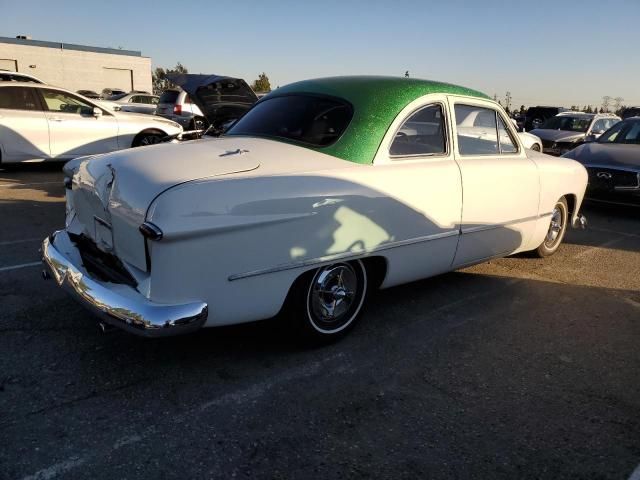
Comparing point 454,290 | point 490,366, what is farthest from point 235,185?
point 454,290

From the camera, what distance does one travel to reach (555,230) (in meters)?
5.68

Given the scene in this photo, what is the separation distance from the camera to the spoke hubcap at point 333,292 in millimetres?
3201

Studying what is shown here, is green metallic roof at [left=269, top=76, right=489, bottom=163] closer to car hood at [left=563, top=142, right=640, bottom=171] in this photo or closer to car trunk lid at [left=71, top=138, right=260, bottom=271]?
car trunk lid at [left=71, top=138, right=260, bottom=271]

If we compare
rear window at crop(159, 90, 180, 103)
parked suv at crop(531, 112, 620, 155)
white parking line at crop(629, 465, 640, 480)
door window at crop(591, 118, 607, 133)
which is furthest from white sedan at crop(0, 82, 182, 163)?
door window at crop(591, 118, 607, 133)

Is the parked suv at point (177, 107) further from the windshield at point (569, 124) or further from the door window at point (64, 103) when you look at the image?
the windshield at point (569, 124)

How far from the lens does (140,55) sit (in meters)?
49.1

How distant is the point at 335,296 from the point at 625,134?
7892 millimetres

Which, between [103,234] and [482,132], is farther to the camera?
[482,132]

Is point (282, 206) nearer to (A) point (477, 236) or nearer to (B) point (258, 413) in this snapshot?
(B) point (258, 413)

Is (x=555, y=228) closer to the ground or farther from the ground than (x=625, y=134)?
closer to the ground

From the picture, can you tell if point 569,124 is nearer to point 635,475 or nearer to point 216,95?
point 216,95

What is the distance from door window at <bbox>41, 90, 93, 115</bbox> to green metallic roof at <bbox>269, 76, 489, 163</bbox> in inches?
264

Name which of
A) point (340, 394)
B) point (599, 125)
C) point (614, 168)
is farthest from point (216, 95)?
point (599, 125)

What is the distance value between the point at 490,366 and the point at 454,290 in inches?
50.9
